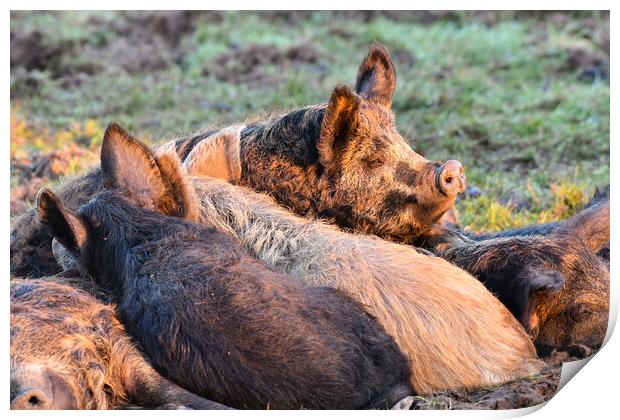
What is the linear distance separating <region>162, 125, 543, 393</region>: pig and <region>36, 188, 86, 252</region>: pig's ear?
63 centimetres

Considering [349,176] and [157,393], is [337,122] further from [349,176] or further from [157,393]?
[157,393]

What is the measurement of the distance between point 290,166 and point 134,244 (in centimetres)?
130

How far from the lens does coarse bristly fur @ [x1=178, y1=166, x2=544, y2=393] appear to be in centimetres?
468

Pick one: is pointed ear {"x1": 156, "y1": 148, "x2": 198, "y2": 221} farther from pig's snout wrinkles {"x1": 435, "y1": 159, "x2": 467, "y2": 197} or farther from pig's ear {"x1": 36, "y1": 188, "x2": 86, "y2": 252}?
pig's snout wrinkles {"x1": 435, "y1": 159, "x2": 467, "y2": 197}

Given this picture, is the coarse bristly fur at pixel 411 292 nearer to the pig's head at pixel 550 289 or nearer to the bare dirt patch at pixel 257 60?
the pig's head at pixel 550 289

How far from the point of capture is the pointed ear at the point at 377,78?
6.03 meters

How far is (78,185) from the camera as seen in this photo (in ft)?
18.3

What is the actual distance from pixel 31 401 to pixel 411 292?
1.77 metres

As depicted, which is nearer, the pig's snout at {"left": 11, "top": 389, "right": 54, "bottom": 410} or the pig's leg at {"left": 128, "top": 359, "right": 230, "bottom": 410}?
the pig's snout at {"left": 11, "top": 389, "right": 54, "bottom": 410}

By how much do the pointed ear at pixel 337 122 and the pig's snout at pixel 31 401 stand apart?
2187 millimetres

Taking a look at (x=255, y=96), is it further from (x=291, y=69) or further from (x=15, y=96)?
(x=15, y=96)

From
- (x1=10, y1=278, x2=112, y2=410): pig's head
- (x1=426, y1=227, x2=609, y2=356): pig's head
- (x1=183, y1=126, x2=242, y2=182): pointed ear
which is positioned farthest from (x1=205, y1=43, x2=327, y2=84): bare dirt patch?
(x1=10, y1=278, x2=112, y2=410): pig's head
